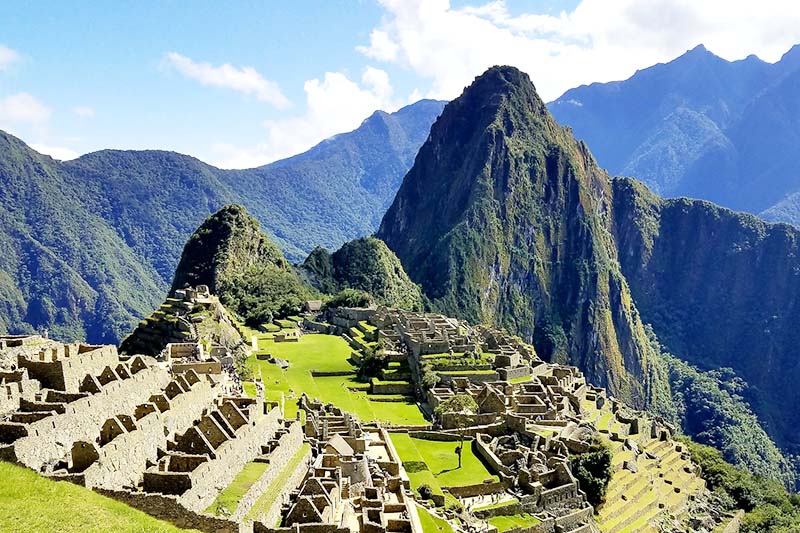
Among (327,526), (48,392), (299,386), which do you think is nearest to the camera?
(327,526)

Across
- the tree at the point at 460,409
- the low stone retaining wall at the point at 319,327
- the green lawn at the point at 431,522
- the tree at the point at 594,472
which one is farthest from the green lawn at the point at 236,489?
the low stone retaining wall at the point at 319,327

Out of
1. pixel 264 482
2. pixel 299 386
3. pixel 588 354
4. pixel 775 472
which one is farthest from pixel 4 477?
pixel 588 354

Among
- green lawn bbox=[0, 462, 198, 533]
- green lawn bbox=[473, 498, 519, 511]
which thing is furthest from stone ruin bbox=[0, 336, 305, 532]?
green lawn bbox=[473, 498, 519, 511]

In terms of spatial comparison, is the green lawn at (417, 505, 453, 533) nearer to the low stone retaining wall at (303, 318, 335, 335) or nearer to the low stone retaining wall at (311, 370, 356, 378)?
the low stone retaining wall at (311, 370, 356, 378)

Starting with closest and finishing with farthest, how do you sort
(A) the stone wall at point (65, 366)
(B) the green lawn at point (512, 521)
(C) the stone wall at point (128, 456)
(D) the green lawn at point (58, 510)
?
(D) the green lawn at point (58, 510), (C) the stone wall at point (128, 456), (A) the stone wall at point (65, 366), (B) the green lawn at point (512, 521)

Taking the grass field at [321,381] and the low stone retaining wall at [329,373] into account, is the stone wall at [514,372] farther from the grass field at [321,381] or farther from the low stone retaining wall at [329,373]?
the low stone retaining wall at [329,373]

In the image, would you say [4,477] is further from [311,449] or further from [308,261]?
[308,261]
